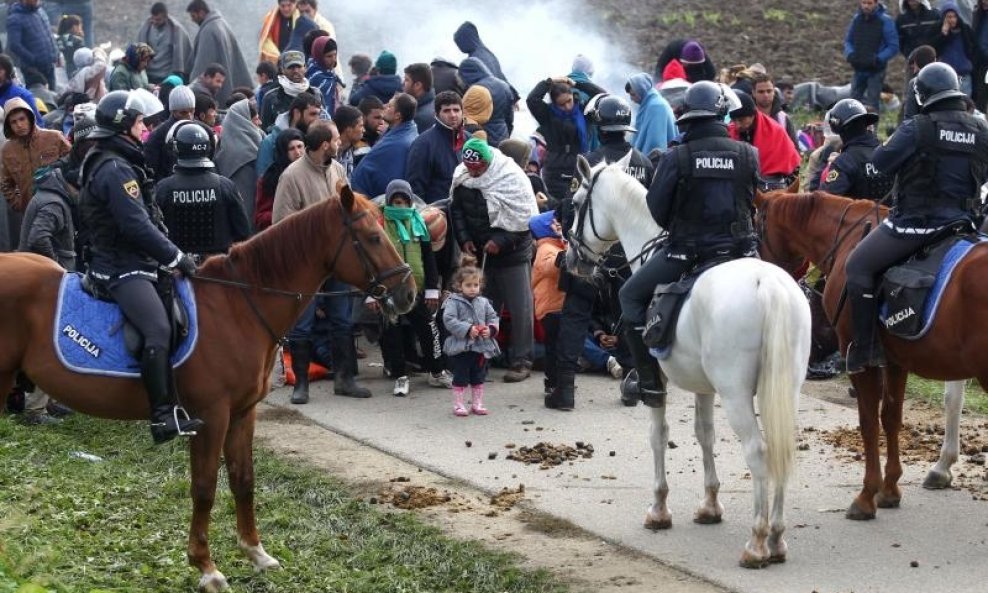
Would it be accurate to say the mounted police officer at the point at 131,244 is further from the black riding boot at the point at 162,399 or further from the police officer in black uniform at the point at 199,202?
the police officer in black uniform at the point at 199,202

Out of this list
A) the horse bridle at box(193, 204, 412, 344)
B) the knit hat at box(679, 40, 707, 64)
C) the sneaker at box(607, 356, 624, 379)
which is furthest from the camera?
the knit hat at box(679, 40, 707, 64)

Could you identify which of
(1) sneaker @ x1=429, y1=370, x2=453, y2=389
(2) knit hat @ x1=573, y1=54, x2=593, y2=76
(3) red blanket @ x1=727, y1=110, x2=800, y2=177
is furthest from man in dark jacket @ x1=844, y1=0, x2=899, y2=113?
(1) sneaker @ x1=429, y1=370, x2=453, y2=389

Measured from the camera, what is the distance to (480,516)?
9914 mm

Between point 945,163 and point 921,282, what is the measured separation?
775mm

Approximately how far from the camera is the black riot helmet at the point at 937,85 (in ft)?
31.1

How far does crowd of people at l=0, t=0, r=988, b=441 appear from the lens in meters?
9.02

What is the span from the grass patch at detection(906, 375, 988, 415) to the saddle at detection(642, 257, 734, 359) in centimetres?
444

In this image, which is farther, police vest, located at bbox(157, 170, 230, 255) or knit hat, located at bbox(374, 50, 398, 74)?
knit hat, located at bbox(374, 50, 398, 74)

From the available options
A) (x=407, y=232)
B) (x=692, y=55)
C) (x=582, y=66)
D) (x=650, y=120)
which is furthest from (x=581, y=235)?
(x=692, y=55)

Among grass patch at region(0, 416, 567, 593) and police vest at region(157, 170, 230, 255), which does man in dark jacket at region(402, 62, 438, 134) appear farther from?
grass patch at region(0, 416, 567, 593)

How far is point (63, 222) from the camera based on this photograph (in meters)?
12.6

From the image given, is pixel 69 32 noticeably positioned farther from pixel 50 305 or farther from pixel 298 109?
pixel 50 305

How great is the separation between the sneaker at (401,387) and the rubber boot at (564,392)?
4.62 feet

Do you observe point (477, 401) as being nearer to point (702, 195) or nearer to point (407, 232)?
point (407, 232)
